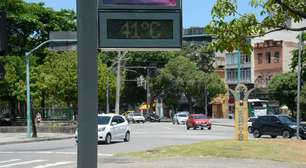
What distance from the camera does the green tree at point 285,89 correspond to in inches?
3150

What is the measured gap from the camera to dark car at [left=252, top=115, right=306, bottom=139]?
4344 centimetres

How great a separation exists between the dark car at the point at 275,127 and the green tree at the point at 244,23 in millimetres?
32809

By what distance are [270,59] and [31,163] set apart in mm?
79014

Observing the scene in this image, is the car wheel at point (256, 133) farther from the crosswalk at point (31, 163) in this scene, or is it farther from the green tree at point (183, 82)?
the green tree at point (183, 82)

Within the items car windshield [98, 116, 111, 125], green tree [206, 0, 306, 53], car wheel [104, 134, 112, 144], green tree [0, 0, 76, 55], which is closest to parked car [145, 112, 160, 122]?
green tree [0, 0, 76, 55]

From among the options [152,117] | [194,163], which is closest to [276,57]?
[152,117]

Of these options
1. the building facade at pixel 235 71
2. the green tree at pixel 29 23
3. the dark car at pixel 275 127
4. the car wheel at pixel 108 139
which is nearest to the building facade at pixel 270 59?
the building facade at pixel 235 71

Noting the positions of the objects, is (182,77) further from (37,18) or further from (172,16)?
(172,16)

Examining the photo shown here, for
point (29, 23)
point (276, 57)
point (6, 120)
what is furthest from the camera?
point (276, 57)

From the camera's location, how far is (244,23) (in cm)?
1090

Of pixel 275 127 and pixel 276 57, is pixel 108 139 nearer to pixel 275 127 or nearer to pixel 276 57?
pixel 275 127

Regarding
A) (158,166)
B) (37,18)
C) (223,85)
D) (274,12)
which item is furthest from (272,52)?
(274,12)

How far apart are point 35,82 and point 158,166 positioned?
136 feet

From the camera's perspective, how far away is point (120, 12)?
6.32 metres
